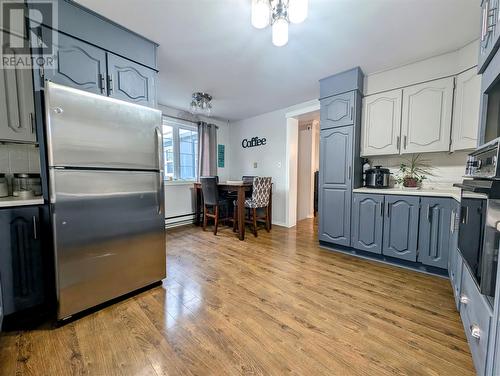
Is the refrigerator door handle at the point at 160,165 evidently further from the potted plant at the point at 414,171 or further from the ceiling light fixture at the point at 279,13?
the potted plant at the point at 414,171

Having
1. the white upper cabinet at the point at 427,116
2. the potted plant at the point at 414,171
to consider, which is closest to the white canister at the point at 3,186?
the white upper cabinet at the point at 427,116

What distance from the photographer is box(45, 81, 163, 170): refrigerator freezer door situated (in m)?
1.35

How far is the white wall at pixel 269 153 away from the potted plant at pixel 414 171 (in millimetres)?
1907

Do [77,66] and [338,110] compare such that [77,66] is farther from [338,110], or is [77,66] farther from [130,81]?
[338,110]

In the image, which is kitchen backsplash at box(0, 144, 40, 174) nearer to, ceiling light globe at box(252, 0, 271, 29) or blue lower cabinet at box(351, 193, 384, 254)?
ceiling light globe at box(252, 0, 271, 29)

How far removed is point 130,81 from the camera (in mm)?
1812

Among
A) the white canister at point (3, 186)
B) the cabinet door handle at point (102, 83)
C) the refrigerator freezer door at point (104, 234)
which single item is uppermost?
the cabinet door handle at point (102, 83)

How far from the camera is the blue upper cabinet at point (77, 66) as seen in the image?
145cm

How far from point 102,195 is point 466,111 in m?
3.43

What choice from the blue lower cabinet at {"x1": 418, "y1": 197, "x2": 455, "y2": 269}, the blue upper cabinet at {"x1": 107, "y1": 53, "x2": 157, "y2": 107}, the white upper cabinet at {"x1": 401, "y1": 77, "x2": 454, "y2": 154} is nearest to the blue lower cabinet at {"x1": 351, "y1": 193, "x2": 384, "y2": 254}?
the blue lower cabinet at {"x1": 418, "y1": 197, "x2": 455, "y2": 269}

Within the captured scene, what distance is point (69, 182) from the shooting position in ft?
4.59

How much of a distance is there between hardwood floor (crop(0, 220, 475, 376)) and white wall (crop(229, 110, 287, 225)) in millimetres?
2109

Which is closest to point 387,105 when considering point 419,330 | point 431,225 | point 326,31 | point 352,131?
point 352,131

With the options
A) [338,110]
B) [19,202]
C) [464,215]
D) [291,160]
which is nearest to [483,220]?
[464,215]
